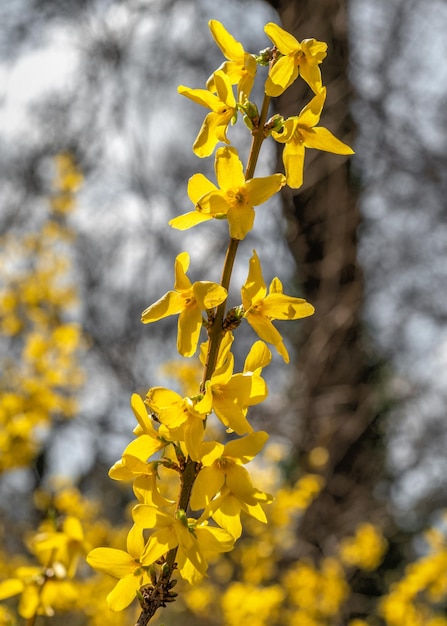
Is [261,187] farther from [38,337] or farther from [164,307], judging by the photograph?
[38,337]

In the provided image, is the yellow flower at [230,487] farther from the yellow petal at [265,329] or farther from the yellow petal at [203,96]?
the yellow petal at [203,96]

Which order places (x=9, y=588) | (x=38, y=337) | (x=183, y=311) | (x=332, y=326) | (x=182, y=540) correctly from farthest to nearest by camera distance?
1. (x=332, y=326)
2. (x=38, y=337)
3. (x=9, y=588)
4. (x=183, y=311)
5. (x=182, y=540)

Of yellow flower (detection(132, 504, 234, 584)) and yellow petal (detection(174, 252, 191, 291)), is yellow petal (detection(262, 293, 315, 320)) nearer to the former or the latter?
yellow petal (detection(174, 252, 191, 291))

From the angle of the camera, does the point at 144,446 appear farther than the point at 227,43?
No

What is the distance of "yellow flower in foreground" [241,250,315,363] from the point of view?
93 centimetres

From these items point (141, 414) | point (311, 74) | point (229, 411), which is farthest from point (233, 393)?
point (311, 74)

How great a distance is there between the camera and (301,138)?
98 cm

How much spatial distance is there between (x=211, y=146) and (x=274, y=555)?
5.07 m

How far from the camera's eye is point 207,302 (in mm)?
875

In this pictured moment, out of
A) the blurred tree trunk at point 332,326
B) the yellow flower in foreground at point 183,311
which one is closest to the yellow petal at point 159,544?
the yellow flower in foreground at point 183,311

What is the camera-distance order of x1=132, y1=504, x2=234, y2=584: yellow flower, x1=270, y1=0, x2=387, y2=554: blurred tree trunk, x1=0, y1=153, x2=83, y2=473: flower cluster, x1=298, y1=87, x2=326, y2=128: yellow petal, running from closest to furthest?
1. x1=132, y1=504, x2=234, y2=584: yellow flower
2. x1=298, y1=87, x2=326, y2=128: yellow petal
3. x1=0, y1=153, x2=83, y2=473: flower cluster
4. x1=270, y1=0, x2=387, y2=554: blurred tree trunk

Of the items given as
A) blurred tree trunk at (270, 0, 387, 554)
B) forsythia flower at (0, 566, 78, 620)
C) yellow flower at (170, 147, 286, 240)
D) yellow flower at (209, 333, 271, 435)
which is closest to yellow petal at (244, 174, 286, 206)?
yellow flower at (170, 147, 286, 240)

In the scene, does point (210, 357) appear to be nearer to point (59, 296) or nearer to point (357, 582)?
point (59, 296)

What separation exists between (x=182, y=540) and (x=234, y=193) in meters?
0.46
